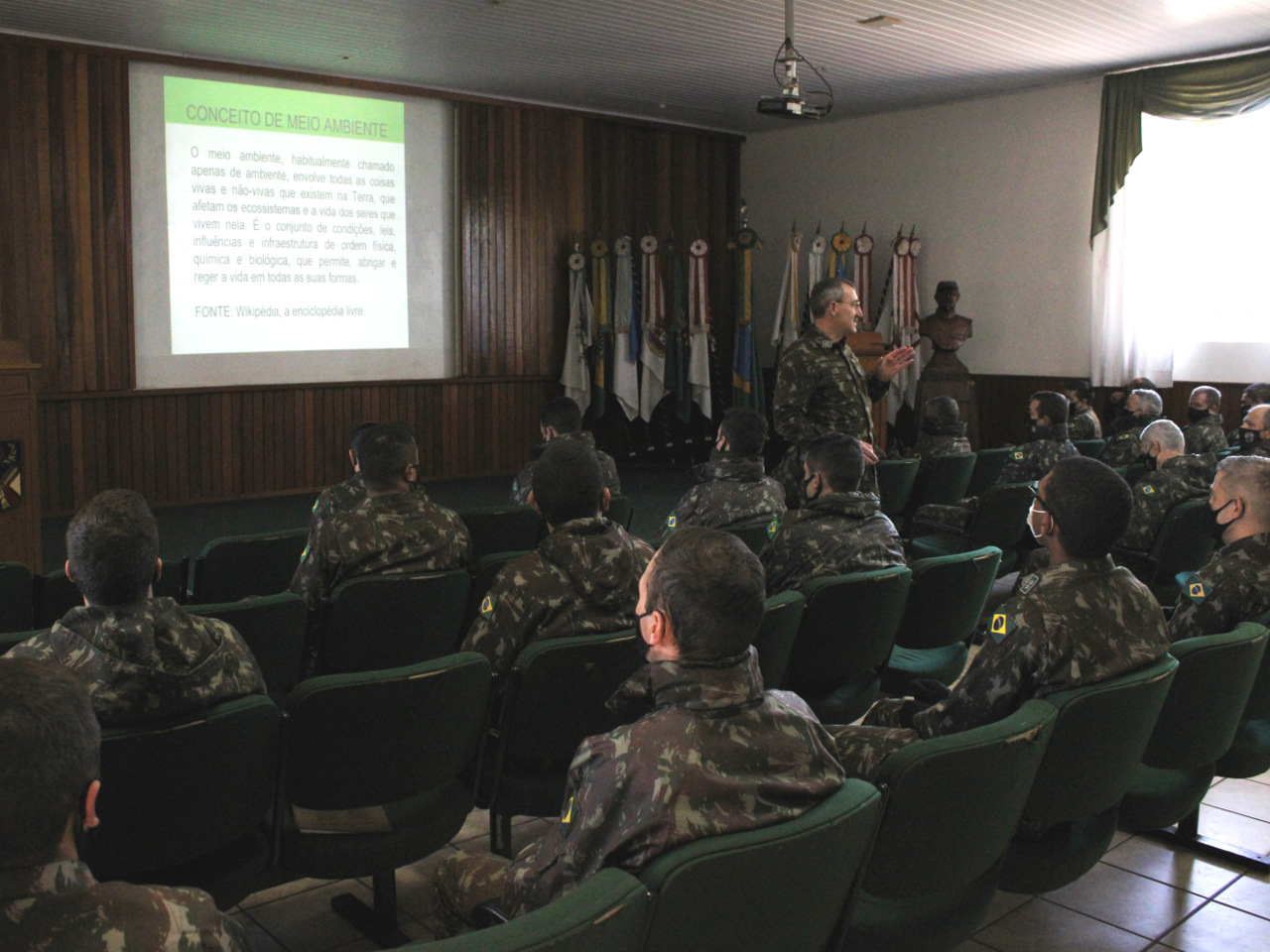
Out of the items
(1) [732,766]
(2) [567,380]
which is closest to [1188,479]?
(1) [732,766]

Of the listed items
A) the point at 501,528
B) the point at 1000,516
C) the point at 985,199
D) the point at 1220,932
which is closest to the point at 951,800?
the point at 1220,932

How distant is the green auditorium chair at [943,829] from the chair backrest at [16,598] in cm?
248

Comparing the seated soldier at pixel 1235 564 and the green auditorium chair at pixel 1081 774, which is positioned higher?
the seated soldier at pixel 1235 564

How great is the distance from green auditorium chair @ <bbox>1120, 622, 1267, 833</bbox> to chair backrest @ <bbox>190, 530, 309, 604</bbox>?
8.19 feet

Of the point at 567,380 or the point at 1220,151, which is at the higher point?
the point at 1220,151

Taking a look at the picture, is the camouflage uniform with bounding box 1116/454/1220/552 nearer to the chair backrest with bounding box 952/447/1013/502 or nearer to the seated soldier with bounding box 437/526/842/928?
the chair backrest with bounding box 952/447/1013/502

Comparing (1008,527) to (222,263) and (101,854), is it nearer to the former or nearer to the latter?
(101,854)

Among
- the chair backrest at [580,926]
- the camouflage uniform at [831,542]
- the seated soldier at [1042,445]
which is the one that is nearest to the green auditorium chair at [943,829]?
Answer: the chair backrest at [580,926]

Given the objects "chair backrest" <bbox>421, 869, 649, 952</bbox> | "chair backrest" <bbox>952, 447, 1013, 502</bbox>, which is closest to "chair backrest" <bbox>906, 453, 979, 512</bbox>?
"chair backrest" <bbox>952, 447, 1013, 502</bbox>

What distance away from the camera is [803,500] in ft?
11.5

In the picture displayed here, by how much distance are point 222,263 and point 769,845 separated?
792 centimetres

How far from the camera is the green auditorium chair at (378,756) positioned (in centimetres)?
205

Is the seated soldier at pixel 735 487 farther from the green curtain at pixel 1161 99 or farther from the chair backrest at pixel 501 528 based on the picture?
the green curtain at pixel 1161 99

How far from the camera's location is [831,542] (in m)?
3.26
